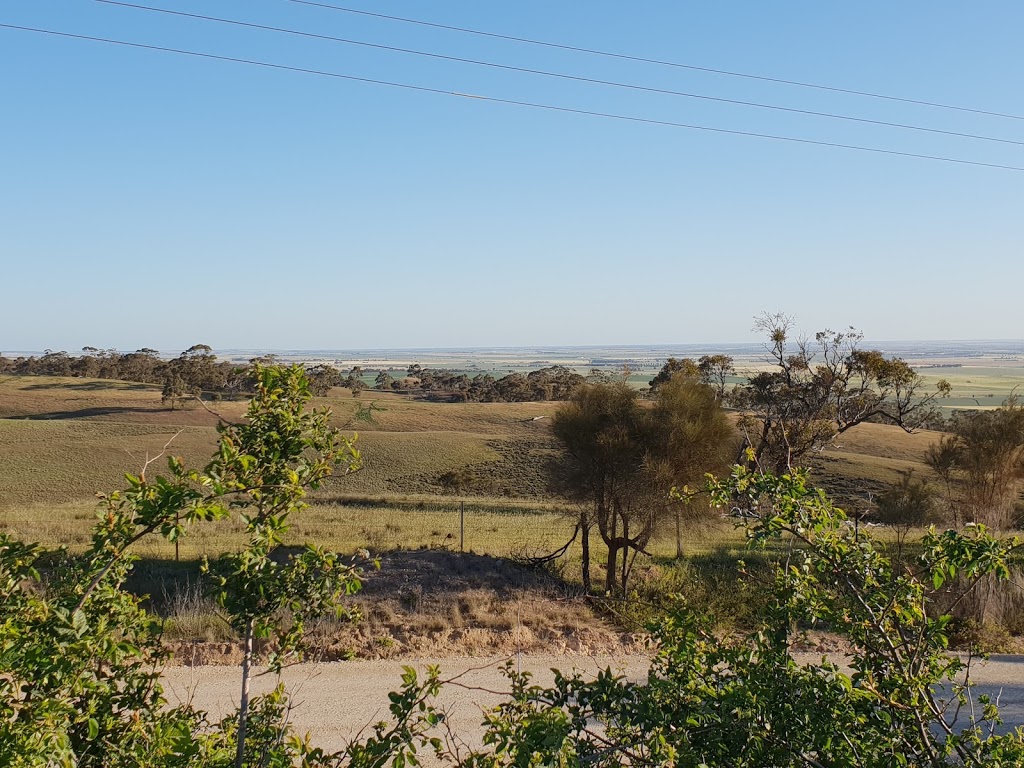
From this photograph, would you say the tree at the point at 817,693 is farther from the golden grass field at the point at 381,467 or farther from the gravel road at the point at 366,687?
the gravel road at the point at 366,687

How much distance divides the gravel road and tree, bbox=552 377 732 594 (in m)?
4.91

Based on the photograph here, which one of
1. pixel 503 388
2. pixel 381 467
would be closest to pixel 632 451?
pixel 381 467

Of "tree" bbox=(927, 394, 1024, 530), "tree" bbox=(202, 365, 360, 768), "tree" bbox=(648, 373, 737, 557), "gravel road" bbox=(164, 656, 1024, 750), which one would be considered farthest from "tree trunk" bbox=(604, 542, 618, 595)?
"tree" bbox=(927, 394, 1024, 530)

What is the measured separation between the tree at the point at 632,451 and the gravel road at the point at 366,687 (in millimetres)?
4913

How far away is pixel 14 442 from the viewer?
148ft

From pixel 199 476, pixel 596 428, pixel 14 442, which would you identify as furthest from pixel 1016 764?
pixel 14 442

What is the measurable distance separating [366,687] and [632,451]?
7902 mm

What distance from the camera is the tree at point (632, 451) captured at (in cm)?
1562

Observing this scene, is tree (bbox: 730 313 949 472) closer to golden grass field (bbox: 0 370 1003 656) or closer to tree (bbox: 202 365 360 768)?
golden grass field (bbox: 0 370 1003 656)

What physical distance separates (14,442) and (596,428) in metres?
42.4

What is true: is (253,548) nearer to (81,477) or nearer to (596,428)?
(596,428)

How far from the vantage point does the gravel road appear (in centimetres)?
834

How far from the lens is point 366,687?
9461mm

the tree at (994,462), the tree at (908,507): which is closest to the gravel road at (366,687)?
the tree at (994,462)
